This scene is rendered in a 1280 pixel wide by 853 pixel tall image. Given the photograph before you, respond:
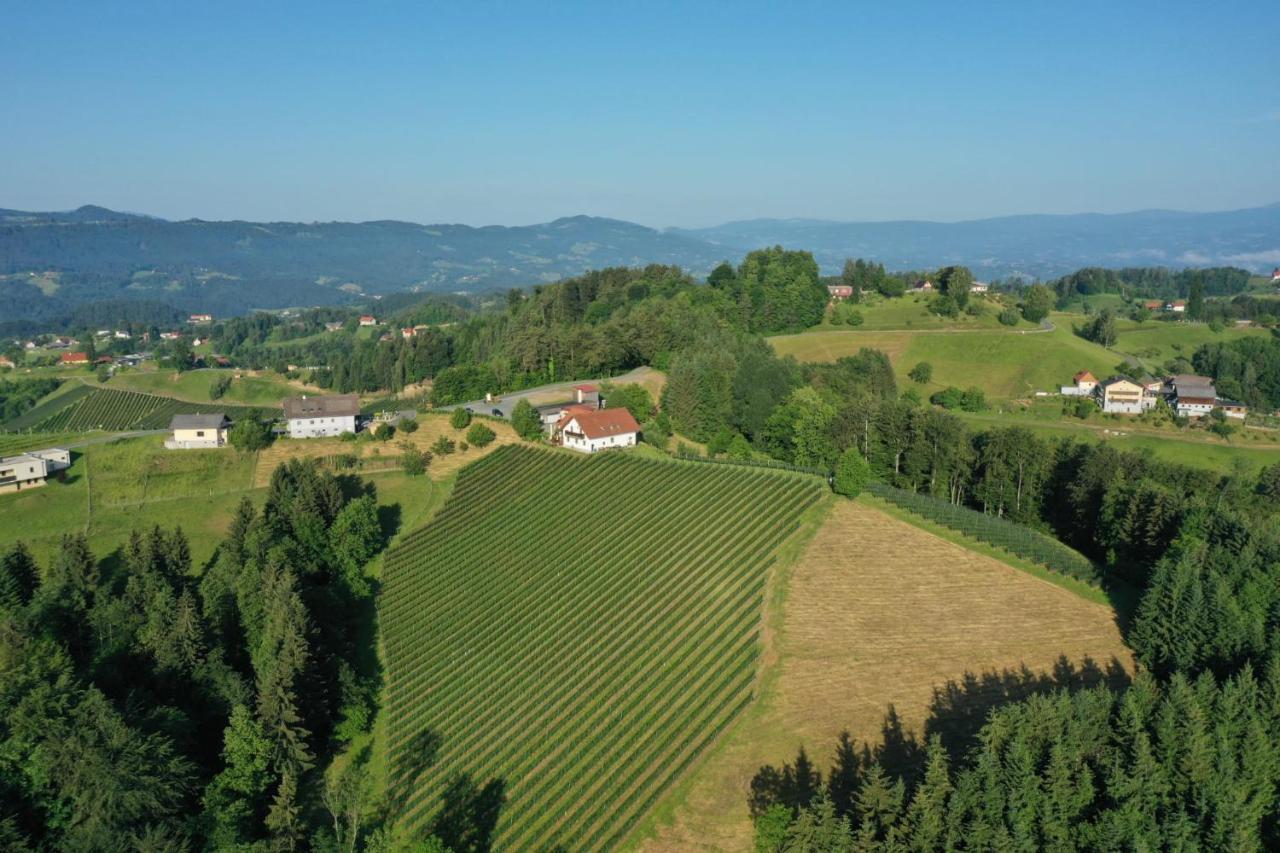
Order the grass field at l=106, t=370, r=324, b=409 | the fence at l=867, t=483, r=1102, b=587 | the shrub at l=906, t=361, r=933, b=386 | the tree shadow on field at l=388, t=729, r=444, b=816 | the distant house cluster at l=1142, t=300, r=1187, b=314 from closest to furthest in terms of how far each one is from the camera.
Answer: the tree shadow on field at l=388, t=729, r=444, b=816 → the fence at l=867, t=483, r=1102, b=587 → the shrub at l=906, t=361, r=933, b=386 → the grass field at l=106, t=370, r=324, b=409 → the distant house cluster at l=1142, t=300, r=1187, b=314

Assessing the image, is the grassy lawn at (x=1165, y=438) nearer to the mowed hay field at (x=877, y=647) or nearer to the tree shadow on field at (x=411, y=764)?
the mowed hay field at (x=877, y=647)

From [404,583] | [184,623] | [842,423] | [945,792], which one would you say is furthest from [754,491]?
[184,623]

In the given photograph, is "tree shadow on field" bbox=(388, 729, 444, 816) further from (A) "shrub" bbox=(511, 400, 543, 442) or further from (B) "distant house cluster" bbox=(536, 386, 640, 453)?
(A) "shrub" bbox=(511, 400, 543, 442)

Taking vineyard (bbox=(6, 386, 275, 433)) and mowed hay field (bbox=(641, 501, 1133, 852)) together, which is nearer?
mowed hay field (bbox=(641, 501, 1133, 852))

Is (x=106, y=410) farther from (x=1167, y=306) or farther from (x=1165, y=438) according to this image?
(x=1167, y=306)

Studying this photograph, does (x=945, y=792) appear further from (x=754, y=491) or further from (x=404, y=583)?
(x=404, y=583)

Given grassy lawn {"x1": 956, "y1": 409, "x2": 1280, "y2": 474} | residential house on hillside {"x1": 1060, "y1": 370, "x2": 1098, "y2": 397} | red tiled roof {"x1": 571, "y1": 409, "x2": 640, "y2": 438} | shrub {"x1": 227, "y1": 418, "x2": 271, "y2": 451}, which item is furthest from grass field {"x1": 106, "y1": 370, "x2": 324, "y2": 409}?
residential house on hillside {"x1": 1060, "y1": 370, "x2": 1098, "y2": 397}

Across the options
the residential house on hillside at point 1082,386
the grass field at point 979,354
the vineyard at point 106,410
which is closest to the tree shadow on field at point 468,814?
the vineyard at point 106,410
